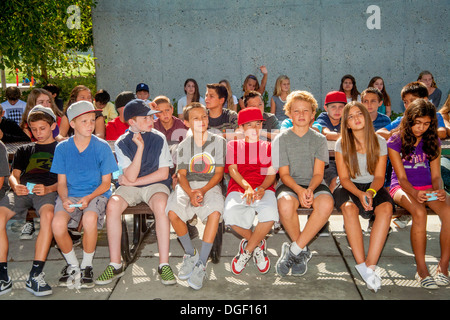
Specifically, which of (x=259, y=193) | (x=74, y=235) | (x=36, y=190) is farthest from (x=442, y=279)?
(x=36, y=190)

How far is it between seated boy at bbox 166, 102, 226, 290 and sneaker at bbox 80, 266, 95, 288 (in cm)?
76

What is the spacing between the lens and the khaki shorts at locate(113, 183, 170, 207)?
14.2 ft

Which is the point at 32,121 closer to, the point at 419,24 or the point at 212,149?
the point at 212,149

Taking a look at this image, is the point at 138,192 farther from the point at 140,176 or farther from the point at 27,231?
the point at 27,231

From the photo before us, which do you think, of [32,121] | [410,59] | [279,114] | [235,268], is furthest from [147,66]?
[235,268]

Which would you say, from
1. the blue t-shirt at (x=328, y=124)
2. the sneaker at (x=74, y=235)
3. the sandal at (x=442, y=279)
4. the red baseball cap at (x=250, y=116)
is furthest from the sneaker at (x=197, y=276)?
the blue t-shirt at (x=328, y=124)

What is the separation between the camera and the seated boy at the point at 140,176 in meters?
4.16

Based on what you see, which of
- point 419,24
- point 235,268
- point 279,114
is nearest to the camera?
point 235,268

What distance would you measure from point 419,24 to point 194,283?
28.7 feet

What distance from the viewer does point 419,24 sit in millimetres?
10219

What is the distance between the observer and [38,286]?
3869mm

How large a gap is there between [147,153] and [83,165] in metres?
0.60

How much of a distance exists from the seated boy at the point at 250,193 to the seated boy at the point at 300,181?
0.11 m

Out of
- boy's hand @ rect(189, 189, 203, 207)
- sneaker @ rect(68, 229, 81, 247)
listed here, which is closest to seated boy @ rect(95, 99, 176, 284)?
boy's hand @ rect(189, 189, 203, 207)
